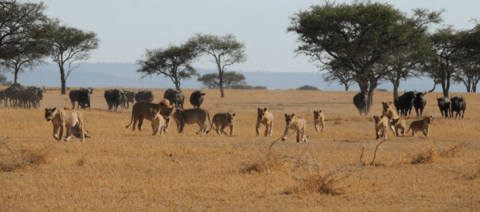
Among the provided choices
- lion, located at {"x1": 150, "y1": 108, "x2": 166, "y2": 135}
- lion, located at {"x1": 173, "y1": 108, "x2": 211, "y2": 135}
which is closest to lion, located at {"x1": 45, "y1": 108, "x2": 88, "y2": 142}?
lion, located at {"x1": 150, "y1": 108, "x2": 166, "y2": 135}

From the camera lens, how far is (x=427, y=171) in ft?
47.0

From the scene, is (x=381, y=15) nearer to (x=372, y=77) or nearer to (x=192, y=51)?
(x=372, y=77)

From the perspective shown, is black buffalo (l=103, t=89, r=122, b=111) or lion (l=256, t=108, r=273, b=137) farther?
black buffalo (l=103, t=89, r=122, b=111)

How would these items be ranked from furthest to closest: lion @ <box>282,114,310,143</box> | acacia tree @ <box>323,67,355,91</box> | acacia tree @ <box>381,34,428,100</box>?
acacia tree @ <box>323,67,355,91</box>
acacia tree @ <box>381,34,428,100</box>
lion @ <box>282,114,310,143</box>

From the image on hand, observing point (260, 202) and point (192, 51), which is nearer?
point (260, 202)

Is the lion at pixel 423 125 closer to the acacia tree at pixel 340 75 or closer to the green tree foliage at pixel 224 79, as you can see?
the acacia tree at pixel 340 75

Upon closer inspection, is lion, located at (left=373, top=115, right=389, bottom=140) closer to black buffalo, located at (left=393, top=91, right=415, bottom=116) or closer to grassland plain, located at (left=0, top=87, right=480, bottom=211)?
grassland plain, located at (left=0, top=87, right=480, bottom=211)

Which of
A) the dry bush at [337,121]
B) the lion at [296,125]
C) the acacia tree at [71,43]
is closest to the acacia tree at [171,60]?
the acacia tree at [71,43]

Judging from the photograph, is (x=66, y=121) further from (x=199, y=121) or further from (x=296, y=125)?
(x=296, y=125)

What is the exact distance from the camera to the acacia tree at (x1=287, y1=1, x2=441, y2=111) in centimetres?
4534

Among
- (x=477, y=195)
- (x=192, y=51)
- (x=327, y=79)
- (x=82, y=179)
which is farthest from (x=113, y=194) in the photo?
(x=192, y=51)

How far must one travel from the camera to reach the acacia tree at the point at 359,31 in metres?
45.3

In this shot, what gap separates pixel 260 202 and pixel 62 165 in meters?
5.54

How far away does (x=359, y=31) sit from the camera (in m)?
46.2
